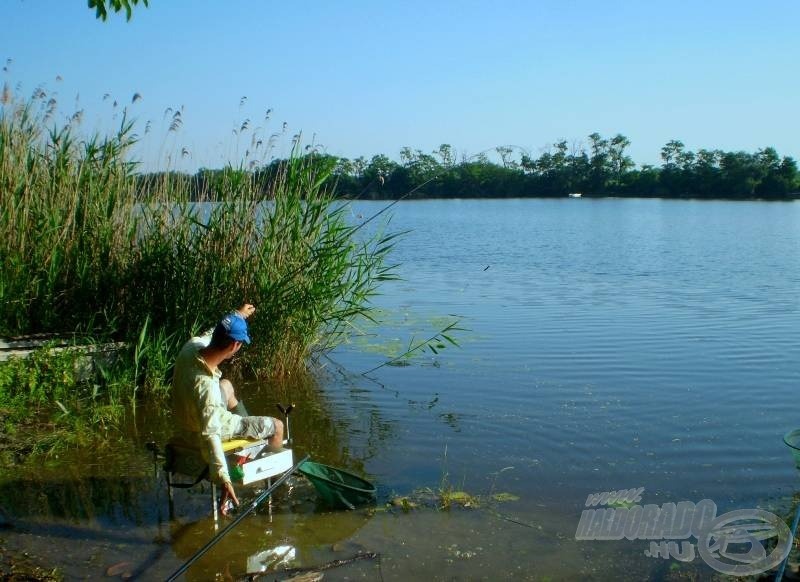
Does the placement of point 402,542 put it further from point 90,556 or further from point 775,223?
point 775,223

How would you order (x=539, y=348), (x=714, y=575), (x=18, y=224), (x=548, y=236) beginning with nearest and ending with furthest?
(x=714, y=575)
(x=18, y=224)
(x=539, y=348)
(x=548, y=236)

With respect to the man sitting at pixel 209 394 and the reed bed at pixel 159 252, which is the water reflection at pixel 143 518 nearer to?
the man sitting at pixel 209 394

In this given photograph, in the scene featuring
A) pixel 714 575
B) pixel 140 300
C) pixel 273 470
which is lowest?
pixel 714 575

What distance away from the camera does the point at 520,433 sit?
6969 mm

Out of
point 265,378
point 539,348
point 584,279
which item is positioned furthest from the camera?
point 584,279

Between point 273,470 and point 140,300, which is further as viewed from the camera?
point 140,300

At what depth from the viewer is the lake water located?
4660mm

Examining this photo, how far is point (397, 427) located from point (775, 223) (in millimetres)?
28156

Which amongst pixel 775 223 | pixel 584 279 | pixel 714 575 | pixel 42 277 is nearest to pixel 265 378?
pixel 42 277

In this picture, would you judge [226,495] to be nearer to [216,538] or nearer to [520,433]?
[216,538]

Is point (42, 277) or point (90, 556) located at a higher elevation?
point (42, 277)

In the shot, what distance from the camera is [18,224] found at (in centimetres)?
761

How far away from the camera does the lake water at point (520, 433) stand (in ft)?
15.3

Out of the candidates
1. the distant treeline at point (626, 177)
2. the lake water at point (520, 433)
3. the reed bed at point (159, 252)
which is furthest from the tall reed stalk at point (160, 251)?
the distant treeline at point (626, 177)
